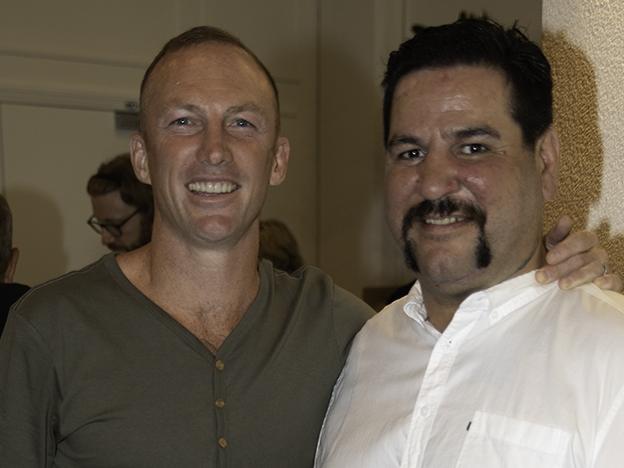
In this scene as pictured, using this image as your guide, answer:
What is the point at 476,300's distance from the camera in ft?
4.82

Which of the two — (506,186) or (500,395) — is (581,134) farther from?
(500,395)

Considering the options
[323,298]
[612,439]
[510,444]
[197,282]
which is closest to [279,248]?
[323,298]

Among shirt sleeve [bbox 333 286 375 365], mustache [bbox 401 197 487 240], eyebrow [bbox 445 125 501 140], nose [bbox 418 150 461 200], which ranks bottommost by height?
shirt sleeve [bbox 333 286 375 365]

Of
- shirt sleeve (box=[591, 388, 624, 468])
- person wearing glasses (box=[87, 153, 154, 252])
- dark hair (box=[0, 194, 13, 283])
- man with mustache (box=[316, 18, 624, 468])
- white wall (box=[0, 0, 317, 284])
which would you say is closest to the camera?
shirt sleeve (box=[591, 388, 624, 468])

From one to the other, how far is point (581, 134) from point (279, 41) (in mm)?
3251

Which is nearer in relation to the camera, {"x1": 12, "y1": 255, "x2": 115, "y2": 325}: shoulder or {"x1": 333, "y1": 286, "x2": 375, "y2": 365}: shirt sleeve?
{"x1": 12, "y1": 255, "x2": 115, "y2": 325}: shoulder

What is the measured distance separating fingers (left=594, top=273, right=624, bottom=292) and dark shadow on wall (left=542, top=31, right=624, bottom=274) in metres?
0.12

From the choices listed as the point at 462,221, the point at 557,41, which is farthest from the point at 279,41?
the point at 462,221

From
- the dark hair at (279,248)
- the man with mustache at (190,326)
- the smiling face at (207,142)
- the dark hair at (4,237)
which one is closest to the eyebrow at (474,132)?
the man with mustache at (190,326)

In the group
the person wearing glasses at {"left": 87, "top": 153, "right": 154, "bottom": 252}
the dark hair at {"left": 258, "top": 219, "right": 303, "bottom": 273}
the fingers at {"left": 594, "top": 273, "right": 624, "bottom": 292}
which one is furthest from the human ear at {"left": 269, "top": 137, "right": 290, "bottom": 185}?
the person wearing glasses at {"left": 87, "top": 153, "right": 154, "bottom": 252}

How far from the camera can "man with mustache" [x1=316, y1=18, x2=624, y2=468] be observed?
52.6 inches

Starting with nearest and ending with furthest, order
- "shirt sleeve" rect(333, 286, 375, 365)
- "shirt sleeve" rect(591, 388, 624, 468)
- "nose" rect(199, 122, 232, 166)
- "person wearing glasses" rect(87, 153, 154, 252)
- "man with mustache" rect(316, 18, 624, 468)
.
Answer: "shirt sleeve" rect(591, 388, 624, 468), "man with mustache" rect(316, 18, 624, 468), "nose" rect(199, 122, 232, 166), "shirt sleeve" rect(333, 286, 375, 365), "person wearing glasses" rect(87, 153, 154, 252)

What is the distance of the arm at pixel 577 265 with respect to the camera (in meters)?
1.45

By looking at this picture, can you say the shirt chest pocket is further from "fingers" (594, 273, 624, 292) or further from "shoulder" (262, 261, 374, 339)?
"shoulder" (262, 261, 374, 339)
